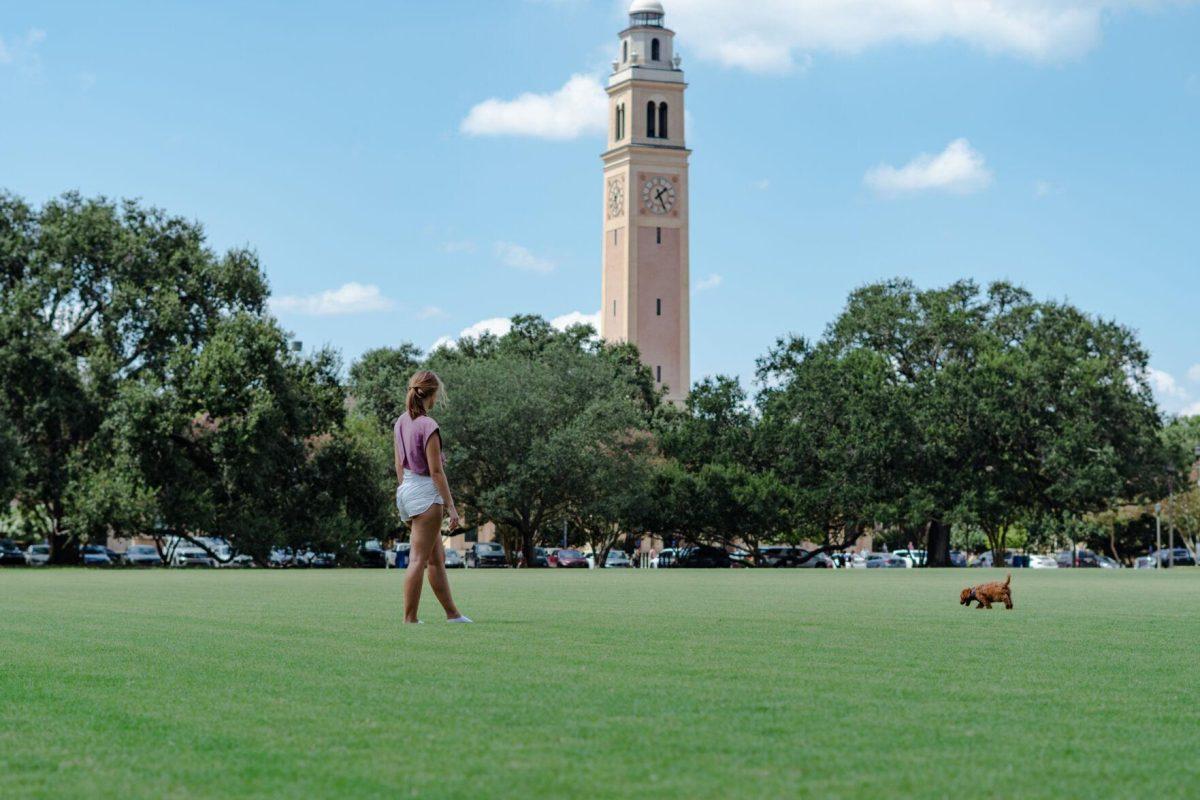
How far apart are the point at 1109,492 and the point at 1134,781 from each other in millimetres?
69977

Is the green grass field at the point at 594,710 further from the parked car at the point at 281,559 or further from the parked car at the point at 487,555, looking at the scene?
the parked car at the point at 487,555

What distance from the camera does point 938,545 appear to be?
261 ft

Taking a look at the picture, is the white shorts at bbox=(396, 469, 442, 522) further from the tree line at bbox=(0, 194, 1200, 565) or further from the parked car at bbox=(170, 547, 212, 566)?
the parked car at bbox=(170, 547, 212, 566)

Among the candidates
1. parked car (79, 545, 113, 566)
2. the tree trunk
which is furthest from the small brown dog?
parked car (79, 545, 113, 566)

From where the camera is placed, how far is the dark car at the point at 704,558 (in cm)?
8269

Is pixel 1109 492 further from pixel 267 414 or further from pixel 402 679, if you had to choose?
pixel 402 679

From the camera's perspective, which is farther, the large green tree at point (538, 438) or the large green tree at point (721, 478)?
the large green tree at point (721, 478)

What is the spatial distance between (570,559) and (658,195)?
47.7 m

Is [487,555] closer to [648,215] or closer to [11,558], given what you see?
[11,558]

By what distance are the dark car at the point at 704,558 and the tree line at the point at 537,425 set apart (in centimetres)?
147

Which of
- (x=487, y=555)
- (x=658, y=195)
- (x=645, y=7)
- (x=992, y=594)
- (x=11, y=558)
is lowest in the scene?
(x=992, y=594)

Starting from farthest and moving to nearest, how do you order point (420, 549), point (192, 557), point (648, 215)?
point (648, 215) → point (192, 557) → point (420, 549)

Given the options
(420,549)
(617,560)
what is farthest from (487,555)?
(420,549)

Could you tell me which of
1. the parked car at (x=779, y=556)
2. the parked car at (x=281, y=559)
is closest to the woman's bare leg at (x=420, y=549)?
the parked car at (x=281, y=559)
